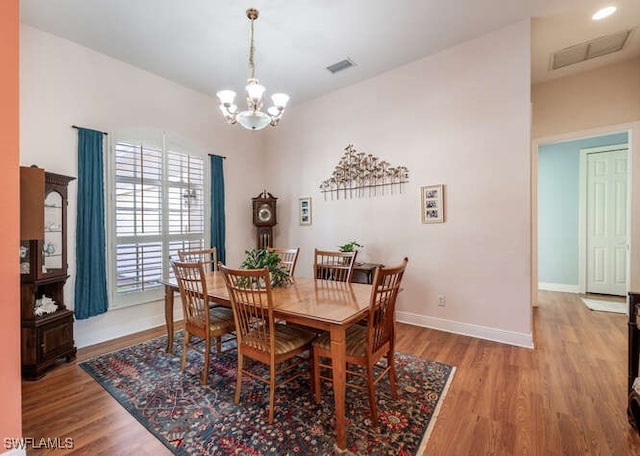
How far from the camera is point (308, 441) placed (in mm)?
1729

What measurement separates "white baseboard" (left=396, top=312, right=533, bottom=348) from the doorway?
2.74 meters

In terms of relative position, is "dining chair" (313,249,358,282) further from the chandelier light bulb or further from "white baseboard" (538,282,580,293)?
"white baseboard" (538,282,580,293)

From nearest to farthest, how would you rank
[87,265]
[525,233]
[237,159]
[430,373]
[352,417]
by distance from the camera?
[352,417]
[430,373]
[525,233]
[87,265]
[237,159]

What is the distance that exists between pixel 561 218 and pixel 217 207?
6.07 m

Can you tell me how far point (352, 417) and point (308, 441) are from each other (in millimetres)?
351

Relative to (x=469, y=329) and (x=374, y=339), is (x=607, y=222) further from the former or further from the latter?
(x=374, y=339)

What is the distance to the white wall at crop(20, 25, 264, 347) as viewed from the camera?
9.50ft

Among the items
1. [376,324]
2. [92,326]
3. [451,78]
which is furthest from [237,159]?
[376,324]

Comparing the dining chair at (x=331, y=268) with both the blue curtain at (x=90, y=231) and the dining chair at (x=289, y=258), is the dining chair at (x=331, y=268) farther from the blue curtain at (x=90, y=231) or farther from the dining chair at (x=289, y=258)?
the blue curtain at (x=90, y=231)

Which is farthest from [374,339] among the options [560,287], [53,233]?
[560,287]

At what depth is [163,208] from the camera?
12.7 ft

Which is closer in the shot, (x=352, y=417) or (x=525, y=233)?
(x=352, y=417)

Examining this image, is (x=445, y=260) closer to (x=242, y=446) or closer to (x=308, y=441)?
(x=308, y=441)

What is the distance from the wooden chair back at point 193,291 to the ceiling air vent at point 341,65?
2.98 meters
